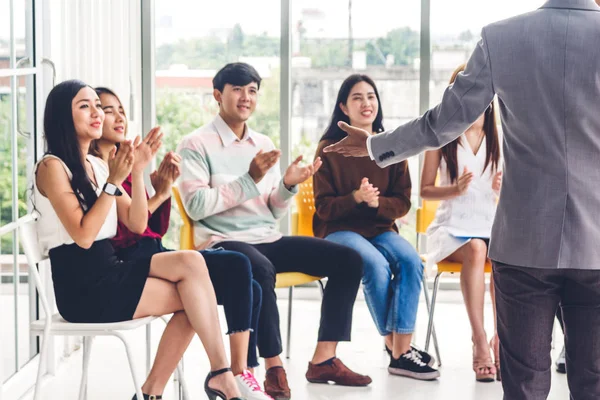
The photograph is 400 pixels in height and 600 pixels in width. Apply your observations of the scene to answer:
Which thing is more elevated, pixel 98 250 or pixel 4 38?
pixel 4 38

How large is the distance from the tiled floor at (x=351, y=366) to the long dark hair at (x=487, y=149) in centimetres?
83

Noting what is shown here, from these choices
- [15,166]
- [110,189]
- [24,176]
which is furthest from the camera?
[24,176]

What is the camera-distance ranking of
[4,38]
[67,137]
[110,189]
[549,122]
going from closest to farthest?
[549,122], [110,189], [67,137], [4,38]

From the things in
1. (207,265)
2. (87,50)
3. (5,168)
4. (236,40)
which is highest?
(236,40)

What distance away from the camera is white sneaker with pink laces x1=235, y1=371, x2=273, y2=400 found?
327 centimetres

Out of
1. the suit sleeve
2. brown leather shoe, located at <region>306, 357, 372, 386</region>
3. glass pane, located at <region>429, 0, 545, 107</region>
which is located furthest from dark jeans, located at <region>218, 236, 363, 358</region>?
glass pane, located at <region>429, 0, 545, 107</region>

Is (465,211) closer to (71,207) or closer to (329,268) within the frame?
(329,268)

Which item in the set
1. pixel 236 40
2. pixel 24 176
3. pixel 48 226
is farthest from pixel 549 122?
pixel 236 40

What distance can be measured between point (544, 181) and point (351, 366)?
203 cm

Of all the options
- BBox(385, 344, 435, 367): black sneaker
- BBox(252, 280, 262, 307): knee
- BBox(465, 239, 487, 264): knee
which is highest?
BBox(465, 239, 487, 264): knee

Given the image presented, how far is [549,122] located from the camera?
2.18 m

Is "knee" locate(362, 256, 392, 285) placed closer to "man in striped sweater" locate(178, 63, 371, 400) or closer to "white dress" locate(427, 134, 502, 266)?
"man in striped sweater" locate(178, 63, 371, 400)

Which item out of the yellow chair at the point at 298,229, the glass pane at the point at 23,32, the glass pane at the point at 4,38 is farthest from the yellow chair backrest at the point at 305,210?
the glass pane at the point at 4,38

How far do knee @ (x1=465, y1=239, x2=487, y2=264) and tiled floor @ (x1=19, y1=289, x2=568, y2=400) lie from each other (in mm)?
475
